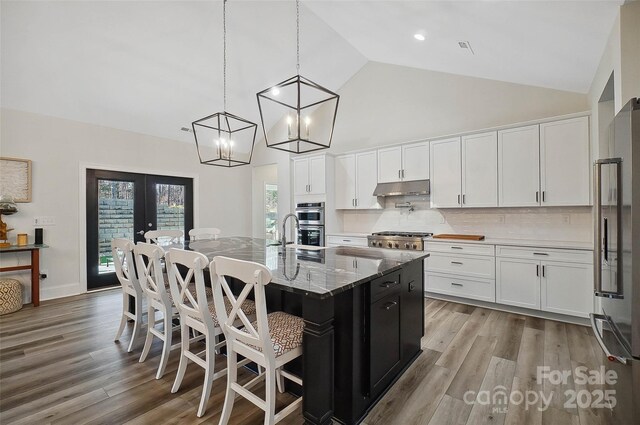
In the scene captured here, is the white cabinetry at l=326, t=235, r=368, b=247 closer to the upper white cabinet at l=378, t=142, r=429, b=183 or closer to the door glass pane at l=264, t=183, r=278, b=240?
the upper white cabinet at l=378, t=142, r=429, b=183

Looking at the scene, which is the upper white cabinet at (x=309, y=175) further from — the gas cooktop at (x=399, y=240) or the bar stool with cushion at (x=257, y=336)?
the bar stool with cushion at (x=257, y=336)

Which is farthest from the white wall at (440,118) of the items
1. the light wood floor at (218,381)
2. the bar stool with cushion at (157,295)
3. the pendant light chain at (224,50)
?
the bar stool with cushion at (157,295)

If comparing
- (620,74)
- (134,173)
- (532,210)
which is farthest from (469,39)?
(134,173)

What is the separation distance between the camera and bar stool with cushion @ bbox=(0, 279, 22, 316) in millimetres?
3670

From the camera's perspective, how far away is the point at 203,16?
3.79 meters

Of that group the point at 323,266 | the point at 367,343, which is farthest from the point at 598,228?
the point at 323,266

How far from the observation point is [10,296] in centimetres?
372

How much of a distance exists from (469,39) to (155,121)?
497 centimetres

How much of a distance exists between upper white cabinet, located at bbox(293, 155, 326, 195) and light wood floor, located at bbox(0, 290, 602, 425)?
303 centimetres

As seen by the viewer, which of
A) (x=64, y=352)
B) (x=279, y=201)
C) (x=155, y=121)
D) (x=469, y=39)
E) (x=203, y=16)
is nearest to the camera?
(x=64, y=352)

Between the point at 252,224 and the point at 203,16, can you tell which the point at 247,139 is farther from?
the point at 203,16

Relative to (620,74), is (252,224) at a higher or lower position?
lower

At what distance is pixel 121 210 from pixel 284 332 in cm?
471

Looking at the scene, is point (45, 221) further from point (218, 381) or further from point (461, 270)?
point (461, 270)
